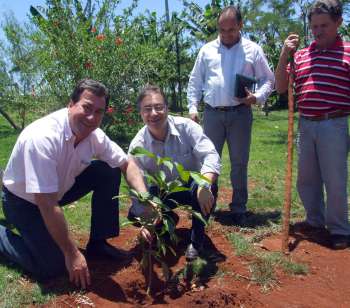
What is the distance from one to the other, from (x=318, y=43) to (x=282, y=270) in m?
1.70

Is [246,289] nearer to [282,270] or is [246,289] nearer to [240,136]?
[282,270]

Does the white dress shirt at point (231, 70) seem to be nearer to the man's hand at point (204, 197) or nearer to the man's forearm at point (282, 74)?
the man's forearm at point (282, 74)

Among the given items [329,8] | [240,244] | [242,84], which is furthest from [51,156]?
[329,8]

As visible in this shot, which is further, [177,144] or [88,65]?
[88,65]

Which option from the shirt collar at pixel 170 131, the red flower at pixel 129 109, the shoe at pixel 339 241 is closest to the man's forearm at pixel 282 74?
the shirt collar at pixel 170 131

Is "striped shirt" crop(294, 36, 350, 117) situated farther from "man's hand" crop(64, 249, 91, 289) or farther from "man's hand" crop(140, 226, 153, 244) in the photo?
"man's hand" crop(64, 249, 91, 289)

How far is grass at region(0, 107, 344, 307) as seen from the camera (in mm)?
2967

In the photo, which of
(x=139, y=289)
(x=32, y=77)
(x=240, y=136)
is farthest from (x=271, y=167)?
(x=32, y=77)

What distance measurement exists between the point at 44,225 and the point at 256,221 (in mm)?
1987

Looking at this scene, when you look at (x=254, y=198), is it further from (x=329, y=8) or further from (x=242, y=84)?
(x=329, y=8)

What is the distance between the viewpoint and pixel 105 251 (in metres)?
3.40

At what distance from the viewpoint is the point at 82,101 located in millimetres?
2928

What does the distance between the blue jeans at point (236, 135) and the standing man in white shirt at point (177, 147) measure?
2.44 feet

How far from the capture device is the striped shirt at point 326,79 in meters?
3.57
